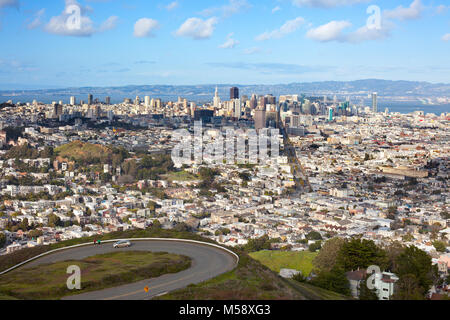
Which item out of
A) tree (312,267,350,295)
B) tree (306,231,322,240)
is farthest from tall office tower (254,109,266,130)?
tree (312,267,350,295)

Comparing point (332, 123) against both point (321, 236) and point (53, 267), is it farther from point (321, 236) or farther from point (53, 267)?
point (53, 267)

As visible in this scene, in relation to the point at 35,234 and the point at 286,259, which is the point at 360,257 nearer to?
the point at 286,259

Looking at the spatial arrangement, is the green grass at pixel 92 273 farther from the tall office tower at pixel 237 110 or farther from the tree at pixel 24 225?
the tall office tower at pixel 237 110

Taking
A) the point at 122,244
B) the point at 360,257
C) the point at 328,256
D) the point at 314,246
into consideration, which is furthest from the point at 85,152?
the point at 360,257

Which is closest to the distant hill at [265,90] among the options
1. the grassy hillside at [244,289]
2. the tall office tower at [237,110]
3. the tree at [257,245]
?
the tall office tower at [237,110]
